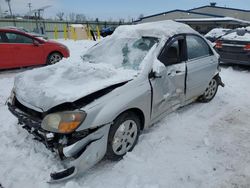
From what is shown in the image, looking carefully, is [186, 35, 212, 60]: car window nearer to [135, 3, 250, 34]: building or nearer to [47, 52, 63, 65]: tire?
[47, 52, 63, 65]: tire

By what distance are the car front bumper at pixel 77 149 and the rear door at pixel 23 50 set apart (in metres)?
6.06

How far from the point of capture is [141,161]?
324 centimetres

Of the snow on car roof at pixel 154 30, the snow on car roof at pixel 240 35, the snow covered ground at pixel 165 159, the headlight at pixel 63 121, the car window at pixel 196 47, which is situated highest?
the snow on car roof at pixel 154 30

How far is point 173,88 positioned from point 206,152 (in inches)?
43.8

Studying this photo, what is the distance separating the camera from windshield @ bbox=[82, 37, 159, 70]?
12.3 ft

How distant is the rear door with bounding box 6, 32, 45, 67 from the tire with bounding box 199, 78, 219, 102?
581cm

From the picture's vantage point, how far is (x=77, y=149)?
8.75 ft

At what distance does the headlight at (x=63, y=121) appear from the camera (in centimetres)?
264

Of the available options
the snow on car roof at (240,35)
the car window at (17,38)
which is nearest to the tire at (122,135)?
the car window at (17,38)

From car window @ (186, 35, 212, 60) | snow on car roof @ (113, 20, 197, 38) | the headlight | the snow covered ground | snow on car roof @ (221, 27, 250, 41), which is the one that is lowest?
the snow covered ground

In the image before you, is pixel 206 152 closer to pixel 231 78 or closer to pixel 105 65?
pixel 105 65

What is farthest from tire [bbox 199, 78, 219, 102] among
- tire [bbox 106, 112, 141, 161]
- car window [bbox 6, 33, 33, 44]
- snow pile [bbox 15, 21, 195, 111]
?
car window [bbox 6, 33, 33, 44]

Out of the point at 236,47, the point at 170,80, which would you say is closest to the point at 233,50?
the point at 236,47

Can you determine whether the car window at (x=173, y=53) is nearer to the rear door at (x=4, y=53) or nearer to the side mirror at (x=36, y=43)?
the side mirror at (x=36, y=43)
